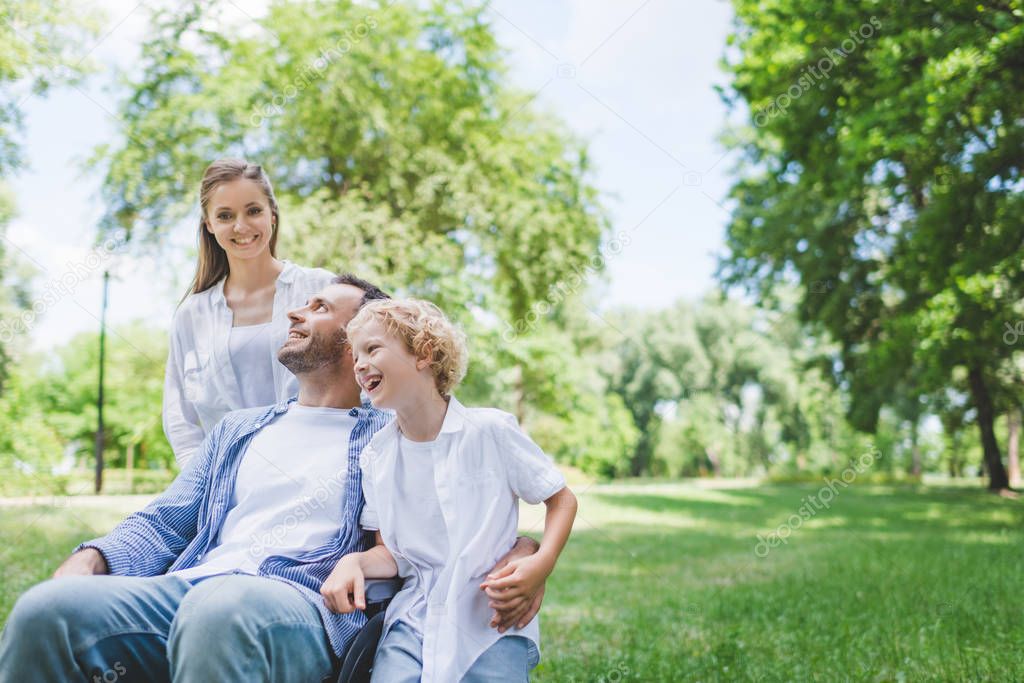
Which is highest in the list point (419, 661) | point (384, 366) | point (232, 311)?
point (232, 311)

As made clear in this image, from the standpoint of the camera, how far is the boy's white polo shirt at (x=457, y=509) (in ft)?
7.72

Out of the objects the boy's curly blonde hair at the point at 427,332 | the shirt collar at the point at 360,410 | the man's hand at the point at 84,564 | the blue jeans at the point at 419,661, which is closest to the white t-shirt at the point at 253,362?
the shirt collar at the point at 360,410

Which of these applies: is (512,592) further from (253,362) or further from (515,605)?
(253,362)

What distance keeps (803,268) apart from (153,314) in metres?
14.2

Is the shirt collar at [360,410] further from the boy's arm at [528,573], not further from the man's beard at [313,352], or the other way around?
the boy's arm at [528,573]

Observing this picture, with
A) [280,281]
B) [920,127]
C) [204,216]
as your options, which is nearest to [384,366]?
[280,281]

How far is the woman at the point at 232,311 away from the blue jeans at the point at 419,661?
1.27 meters

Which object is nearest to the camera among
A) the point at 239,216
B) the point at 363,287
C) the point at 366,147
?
the point at 363,287

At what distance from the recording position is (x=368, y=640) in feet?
7.52

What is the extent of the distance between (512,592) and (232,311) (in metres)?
1.82

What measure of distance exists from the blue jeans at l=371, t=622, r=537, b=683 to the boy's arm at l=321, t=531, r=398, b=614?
0.13m

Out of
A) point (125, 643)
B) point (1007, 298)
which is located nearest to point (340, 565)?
point (125, 643)

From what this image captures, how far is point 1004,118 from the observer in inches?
337

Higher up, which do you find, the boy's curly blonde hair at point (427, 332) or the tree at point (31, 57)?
the tree at point (31, 57)
